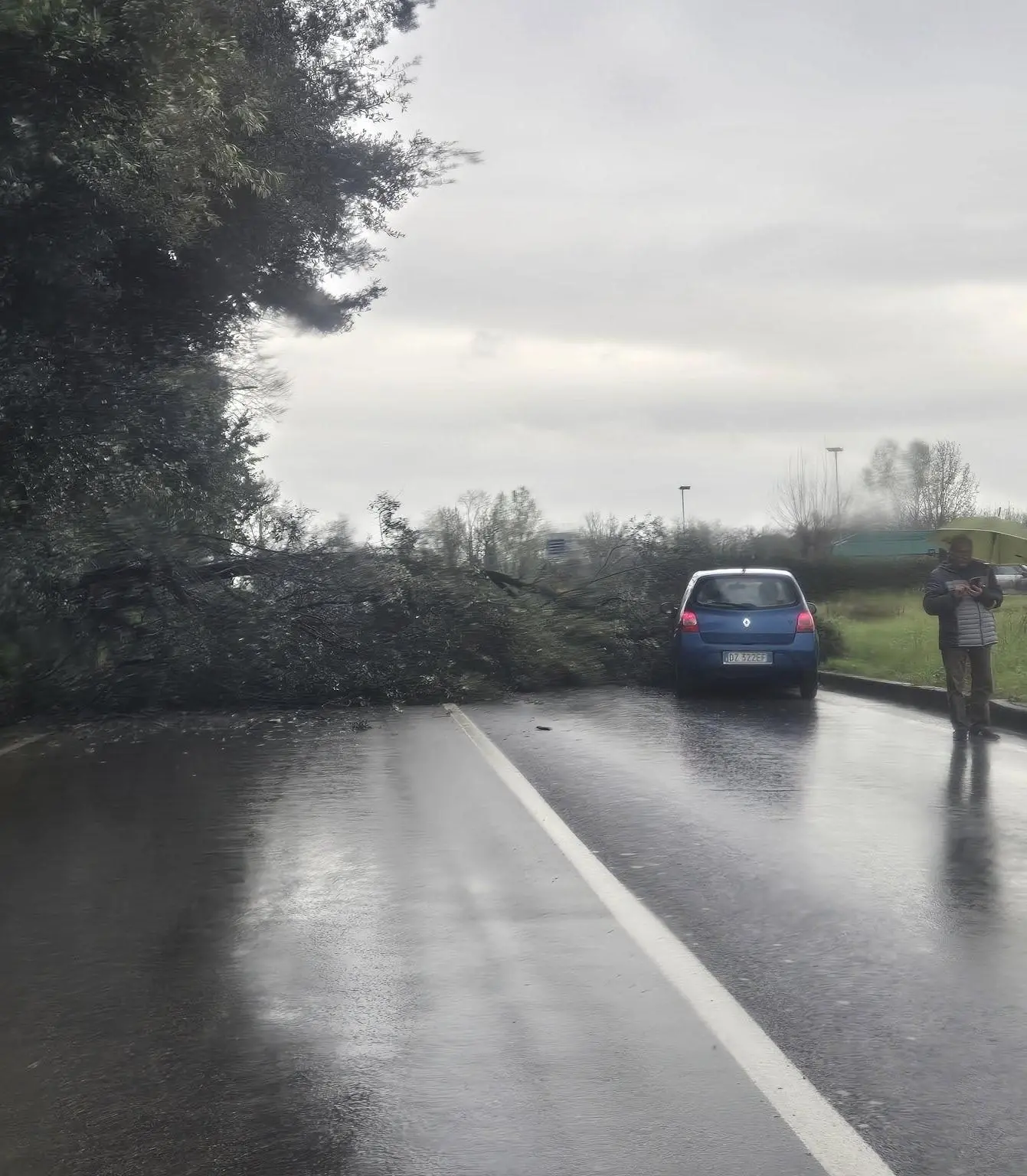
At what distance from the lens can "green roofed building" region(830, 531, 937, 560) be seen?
34.8 meters

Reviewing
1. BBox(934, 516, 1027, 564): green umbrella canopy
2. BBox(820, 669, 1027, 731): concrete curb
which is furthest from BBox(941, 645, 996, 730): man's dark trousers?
BBox(934, 516, 1027, 564): green umbrella canopy

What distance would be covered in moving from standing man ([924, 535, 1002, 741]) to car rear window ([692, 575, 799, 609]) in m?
4.47

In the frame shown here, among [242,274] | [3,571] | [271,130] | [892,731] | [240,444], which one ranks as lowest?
[892,731]

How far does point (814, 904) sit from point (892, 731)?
843 cm

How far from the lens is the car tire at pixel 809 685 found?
63.1 ft

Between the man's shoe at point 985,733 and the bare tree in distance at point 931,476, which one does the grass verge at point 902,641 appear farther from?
the bare tree in distance at point 931,476

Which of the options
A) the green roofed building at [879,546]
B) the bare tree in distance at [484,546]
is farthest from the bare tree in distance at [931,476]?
the bare tree in distance at [484,546]

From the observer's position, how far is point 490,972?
6020 mm

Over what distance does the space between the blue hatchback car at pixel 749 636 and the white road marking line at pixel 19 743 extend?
7749 millimetres

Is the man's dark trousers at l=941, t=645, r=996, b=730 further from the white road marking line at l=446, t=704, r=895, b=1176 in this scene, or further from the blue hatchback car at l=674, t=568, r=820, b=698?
the white road marking line at l=446, t=704, r=895, b=1176

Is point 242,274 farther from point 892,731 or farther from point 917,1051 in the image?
point 917,1051

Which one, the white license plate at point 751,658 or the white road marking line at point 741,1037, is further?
the white license plate at point 751,658

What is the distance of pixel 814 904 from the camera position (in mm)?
7090

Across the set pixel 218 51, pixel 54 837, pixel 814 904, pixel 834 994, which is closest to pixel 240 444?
pixel 218 51
